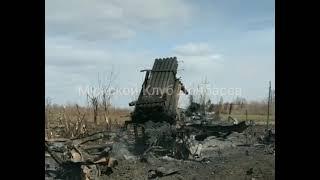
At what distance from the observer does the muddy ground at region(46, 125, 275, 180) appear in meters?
3.53

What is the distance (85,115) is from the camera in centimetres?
371

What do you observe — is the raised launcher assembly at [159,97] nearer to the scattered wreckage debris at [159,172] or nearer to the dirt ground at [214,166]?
the dirt ground at [214,166]

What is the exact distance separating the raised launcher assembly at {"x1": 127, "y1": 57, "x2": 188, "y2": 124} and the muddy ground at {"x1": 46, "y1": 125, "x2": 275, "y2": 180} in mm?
472

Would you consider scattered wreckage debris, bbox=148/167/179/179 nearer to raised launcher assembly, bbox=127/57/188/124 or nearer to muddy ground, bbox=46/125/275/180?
muddy ground, bbox=46/125/275/180

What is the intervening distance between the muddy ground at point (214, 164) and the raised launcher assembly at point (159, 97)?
472 mm

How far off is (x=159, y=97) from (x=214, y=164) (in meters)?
1.06

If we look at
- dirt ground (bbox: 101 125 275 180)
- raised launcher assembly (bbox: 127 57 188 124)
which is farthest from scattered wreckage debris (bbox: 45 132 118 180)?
raised launcher assembly (bbox: 127 57 188 124)

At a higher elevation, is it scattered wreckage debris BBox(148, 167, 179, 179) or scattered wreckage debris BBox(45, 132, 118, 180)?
scattered wreckage debris BBox(45, 132, 118, 180)

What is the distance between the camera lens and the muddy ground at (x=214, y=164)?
353 centimetres

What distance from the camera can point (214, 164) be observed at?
3.91m

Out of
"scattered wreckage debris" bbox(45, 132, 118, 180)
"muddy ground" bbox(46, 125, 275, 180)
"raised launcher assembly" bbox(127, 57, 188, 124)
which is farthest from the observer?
"raised launcher assembly" bbox(127, 57, 188, 124)
